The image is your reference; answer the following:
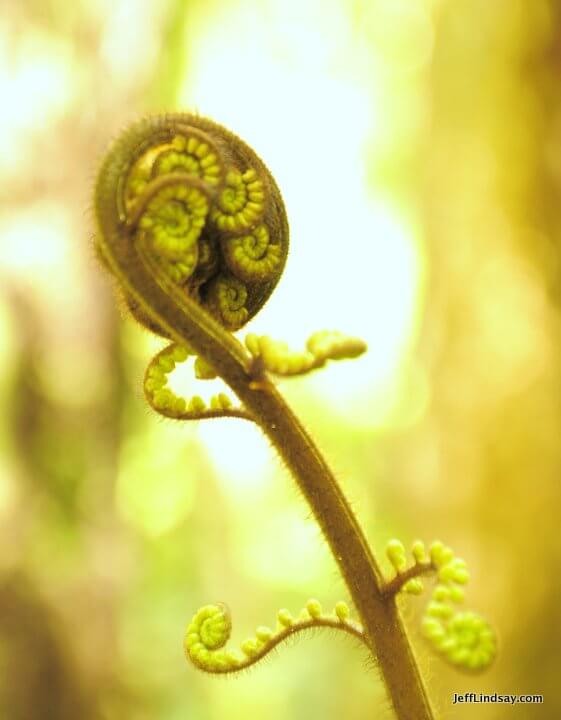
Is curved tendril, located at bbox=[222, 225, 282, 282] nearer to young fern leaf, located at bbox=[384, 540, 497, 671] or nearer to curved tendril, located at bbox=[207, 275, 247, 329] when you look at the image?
curved tendril, located at bbox=[207, 275, 247, 329]

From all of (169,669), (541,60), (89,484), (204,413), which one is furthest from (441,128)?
(204,413)

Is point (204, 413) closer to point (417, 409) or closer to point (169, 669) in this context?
point (417, 409)

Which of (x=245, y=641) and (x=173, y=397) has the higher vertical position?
(x=173, y=397)

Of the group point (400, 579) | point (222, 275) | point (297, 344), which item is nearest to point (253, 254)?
point (222, 275)

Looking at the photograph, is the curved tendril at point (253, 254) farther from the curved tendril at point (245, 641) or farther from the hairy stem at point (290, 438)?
the curved tendril at point (245, 641)

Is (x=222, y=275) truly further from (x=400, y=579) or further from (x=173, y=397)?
(x=400, y=579)

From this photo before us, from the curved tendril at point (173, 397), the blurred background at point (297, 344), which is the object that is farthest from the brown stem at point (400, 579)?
the blurred background at point (297, 344)
